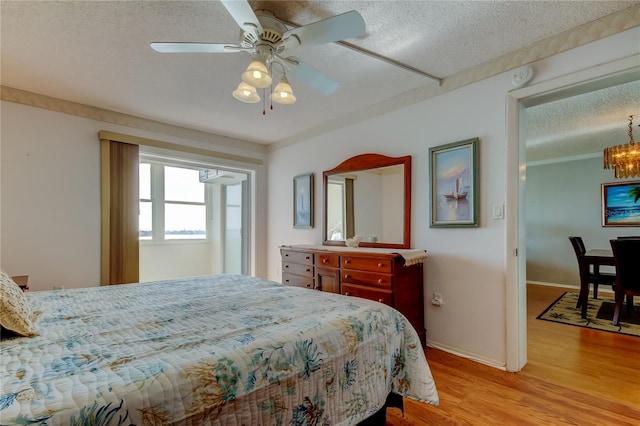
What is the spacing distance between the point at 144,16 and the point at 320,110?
73.5 inches

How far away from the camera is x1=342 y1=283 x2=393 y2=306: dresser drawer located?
2533 millimetres

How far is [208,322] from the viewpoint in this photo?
4.25 feet

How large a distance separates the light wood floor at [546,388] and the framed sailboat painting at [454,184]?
1.14 meters

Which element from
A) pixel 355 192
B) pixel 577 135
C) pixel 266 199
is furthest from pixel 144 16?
pixel 577 135

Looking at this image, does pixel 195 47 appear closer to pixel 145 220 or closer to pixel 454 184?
pixel 454 184

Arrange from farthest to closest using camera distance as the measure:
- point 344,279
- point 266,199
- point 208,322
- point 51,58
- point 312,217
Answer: point 266,199 < point 312,217 < point 344,279 < point 51,58 < point 208,322

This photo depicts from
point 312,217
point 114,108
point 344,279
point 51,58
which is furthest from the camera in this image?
point 312,217

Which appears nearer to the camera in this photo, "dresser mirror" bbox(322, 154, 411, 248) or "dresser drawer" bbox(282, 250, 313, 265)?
"dresser mirror" bbox(322, 154, 411, 248)

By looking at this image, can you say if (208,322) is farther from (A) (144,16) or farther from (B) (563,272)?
(B) (563,272)

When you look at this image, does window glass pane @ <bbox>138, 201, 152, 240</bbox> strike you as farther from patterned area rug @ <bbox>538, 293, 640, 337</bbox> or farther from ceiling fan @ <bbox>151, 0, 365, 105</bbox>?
patterned area rug @ <bbox>538, 293, 640, 337</bbox>

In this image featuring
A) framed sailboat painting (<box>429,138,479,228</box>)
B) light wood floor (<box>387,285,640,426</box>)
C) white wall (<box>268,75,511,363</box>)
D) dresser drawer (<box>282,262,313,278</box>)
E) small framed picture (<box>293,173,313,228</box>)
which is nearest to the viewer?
light wood floor (<box>387,285,640,426</box>)

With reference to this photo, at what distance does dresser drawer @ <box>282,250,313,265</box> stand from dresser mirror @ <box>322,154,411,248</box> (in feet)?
1.47

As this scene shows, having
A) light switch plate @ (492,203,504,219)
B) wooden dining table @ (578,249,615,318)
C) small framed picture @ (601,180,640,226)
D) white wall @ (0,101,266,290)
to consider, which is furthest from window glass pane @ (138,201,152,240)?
small framed picture @ (601,180,640,226)

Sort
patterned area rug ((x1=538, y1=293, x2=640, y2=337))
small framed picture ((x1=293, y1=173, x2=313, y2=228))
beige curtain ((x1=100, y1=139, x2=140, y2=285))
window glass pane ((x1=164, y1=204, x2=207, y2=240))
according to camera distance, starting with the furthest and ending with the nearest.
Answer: window glass pane ((x1=164, y1=204, x2=207, y2=240))
small framed picture ((x1=293, y1=173, x2=313, y2=228))
beige curtain ((x1=100, y1=139, x2=140, y2=285))
patterned area rug ((x1=538, y1=293, x2=640, y2=337))
